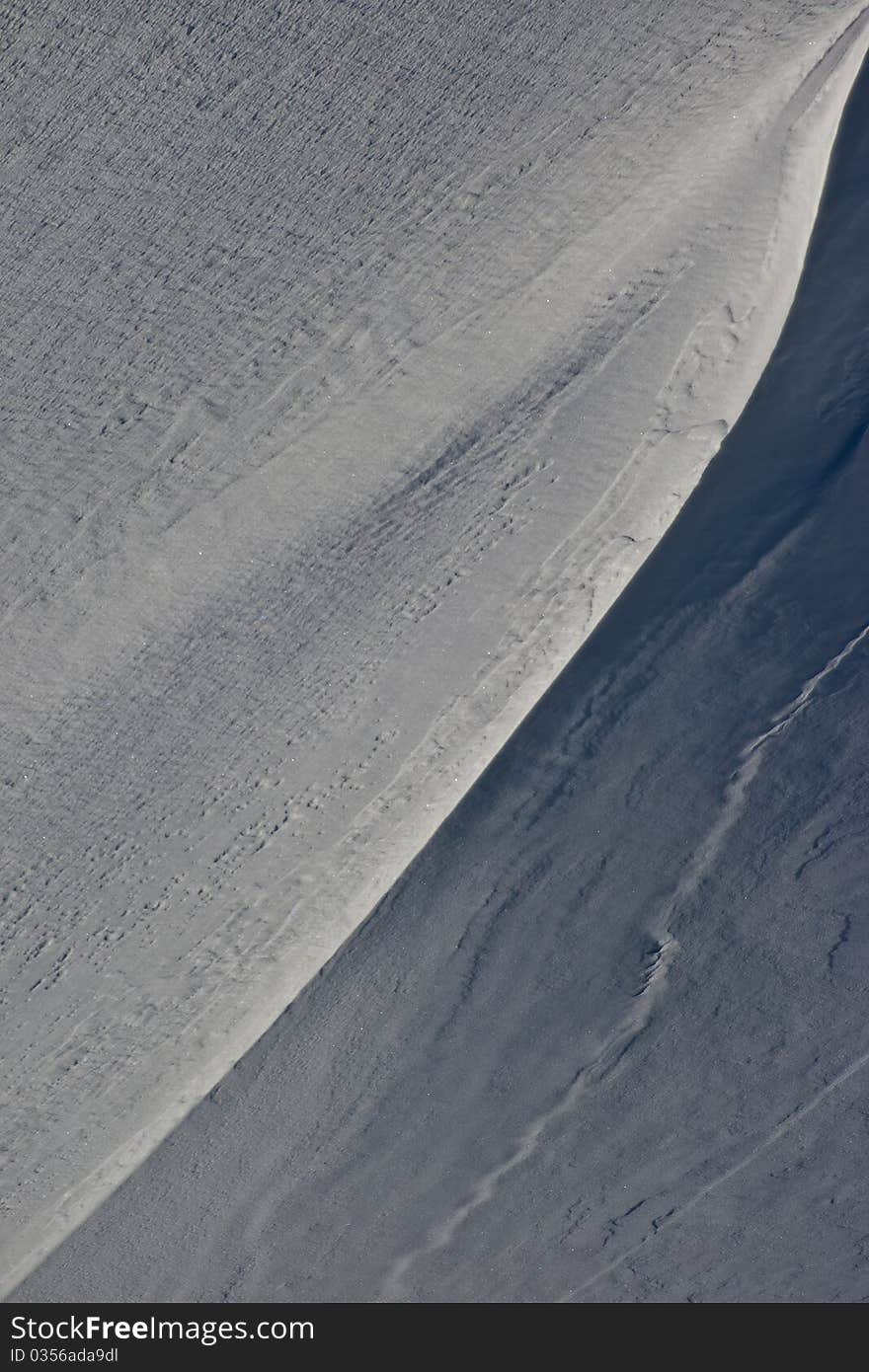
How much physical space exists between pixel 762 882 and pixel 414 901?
716 millimetres

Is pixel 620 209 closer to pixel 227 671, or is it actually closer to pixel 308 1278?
pixel 227 671

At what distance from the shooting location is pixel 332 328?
5.54 ft

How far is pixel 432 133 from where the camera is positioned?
5.53 ft

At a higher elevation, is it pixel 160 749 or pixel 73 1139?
pixel 160 749

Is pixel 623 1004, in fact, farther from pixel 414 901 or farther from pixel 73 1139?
pixel 73 1139

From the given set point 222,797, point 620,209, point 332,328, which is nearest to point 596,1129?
point 222,797

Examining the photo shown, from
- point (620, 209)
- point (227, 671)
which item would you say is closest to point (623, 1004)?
point (227, 671)

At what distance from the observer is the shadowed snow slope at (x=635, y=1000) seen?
175 centimetres

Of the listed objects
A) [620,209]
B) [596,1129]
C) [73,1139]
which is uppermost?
[620,209]

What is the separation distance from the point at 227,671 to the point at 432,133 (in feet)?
3.75

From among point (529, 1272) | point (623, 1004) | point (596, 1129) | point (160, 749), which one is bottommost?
point (529, 1272)

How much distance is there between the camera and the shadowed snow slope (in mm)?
1751

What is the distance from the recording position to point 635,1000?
5.80 ft

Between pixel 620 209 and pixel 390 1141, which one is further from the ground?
pixel 620 209
